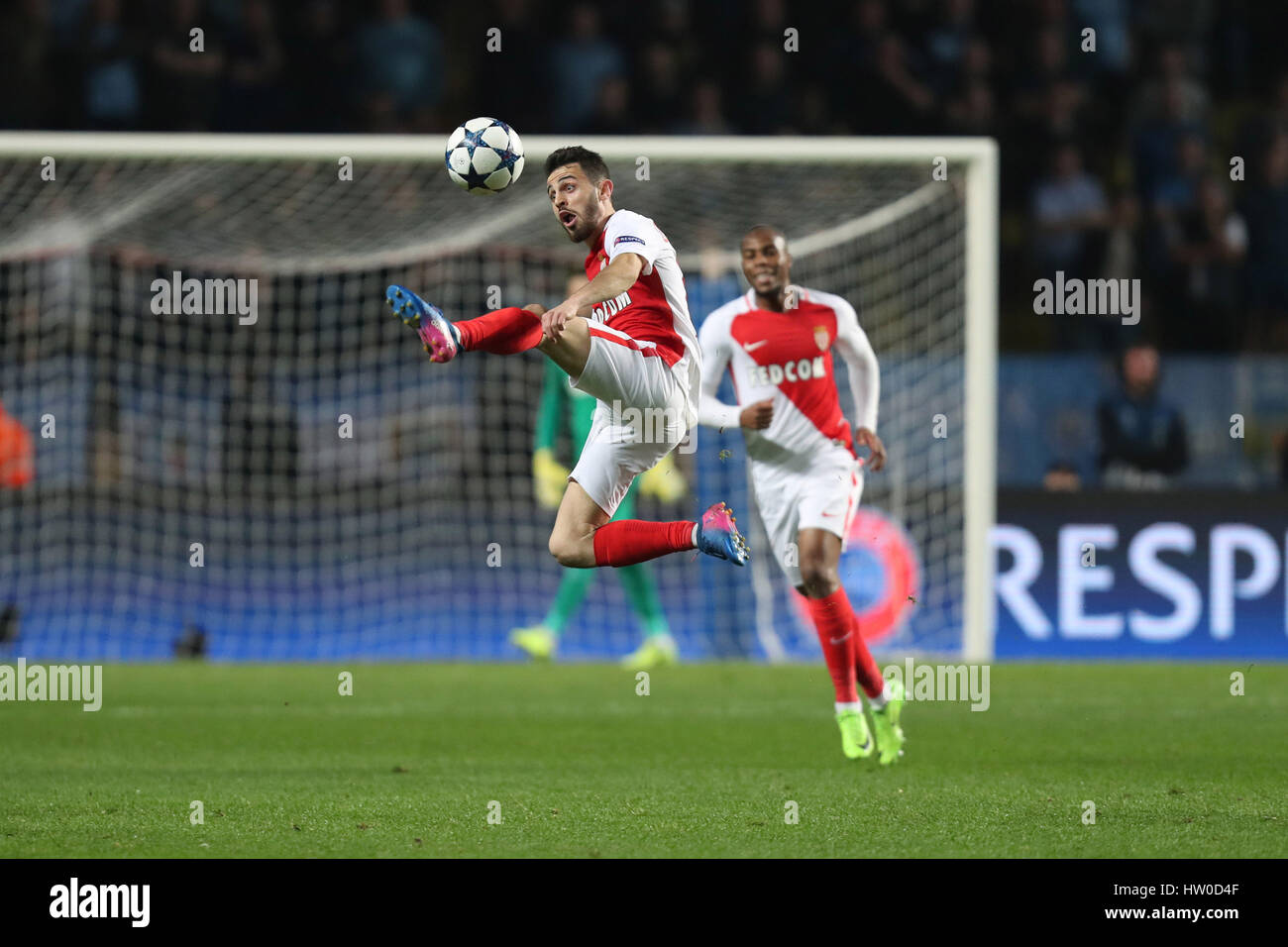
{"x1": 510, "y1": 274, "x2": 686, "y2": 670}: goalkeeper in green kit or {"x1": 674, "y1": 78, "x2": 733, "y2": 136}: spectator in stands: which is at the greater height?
{"x1": 674, "y1": 78, "x2": 733, "y2": 136}: spectator in stands

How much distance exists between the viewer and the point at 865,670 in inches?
315

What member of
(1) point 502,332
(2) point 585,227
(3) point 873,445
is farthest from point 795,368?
(1) point 502,332

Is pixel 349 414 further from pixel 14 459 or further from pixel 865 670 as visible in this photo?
pixel 865 670

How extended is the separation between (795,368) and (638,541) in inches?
66.8

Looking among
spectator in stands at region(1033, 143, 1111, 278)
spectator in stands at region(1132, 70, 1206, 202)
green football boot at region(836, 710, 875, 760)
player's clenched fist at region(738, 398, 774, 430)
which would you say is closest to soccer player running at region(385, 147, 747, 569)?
player's clenched fist at region(738, 398, 774, 430)

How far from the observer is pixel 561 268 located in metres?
13.4

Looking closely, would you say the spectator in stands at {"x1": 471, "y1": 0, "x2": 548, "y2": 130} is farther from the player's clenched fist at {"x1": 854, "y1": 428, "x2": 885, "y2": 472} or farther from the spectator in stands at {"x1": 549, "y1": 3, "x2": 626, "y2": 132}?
A: the player's clenched fist at {"x1": 854, "y1": 428, "x2": 885, "y2": 472}

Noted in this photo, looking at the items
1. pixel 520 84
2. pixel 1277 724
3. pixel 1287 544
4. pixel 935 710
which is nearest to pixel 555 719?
pixel 935 710

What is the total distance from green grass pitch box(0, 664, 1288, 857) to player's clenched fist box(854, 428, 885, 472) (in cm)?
123

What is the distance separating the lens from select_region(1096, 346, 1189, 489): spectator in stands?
12969 millimetres

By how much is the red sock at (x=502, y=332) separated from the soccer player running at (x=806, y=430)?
166 cm

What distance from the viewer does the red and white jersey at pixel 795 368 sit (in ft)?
27.6

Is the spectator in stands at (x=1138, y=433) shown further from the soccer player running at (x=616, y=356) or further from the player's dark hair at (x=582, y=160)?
the player's dark hair at (x=582, y=160)

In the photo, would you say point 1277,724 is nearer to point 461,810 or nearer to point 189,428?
point 461,810
